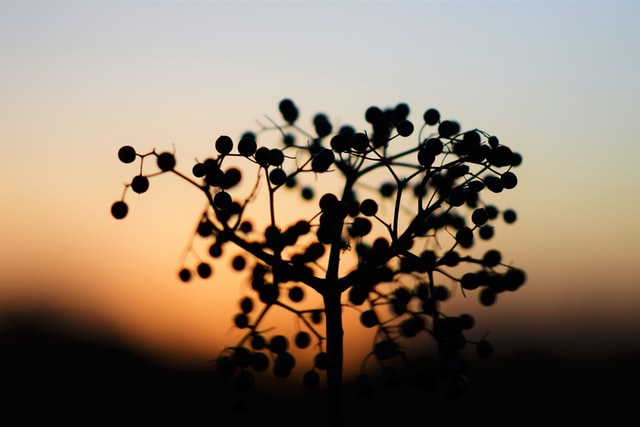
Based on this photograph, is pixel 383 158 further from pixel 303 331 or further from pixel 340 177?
pixel 303 331

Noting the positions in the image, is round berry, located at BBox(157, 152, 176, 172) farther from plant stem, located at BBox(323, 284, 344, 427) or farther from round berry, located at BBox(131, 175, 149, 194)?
plant stem, located at BBox(323, 284, 344, 427)

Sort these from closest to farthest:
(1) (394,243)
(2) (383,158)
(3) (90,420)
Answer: (1) (394,243) → (2) (383,158) → (3) (90,420)

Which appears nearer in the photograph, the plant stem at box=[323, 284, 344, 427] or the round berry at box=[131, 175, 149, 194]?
the plant stem at box=[323, 284, 344, 427]

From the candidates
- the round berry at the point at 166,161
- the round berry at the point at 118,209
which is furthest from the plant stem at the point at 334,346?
the round berry at the point at 118,209

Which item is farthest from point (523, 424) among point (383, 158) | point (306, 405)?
point (383, 158)

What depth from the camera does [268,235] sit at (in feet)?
6.93

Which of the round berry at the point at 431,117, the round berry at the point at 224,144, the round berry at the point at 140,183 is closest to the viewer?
the round berry at the point at 224,144

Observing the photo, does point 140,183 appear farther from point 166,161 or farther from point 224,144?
point 224,144

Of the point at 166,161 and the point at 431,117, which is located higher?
the point at 431,117

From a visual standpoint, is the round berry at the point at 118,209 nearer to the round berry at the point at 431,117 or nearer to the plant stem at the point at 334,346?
the plant stem at the point at 334,346

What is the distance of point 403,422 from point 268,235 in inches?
228

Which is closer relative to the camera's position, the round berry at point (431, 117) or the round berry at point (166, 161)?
the round berry at point (166, 161)

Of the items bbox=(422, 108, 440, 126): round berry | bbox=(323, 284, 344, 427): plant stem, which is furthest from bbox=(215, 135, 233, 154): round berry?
bbox=(422, 108, 440, 126): round berry

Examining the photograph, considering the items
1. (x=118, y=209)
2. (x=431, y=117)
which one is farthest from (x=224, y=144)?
(x=431, y=117)
